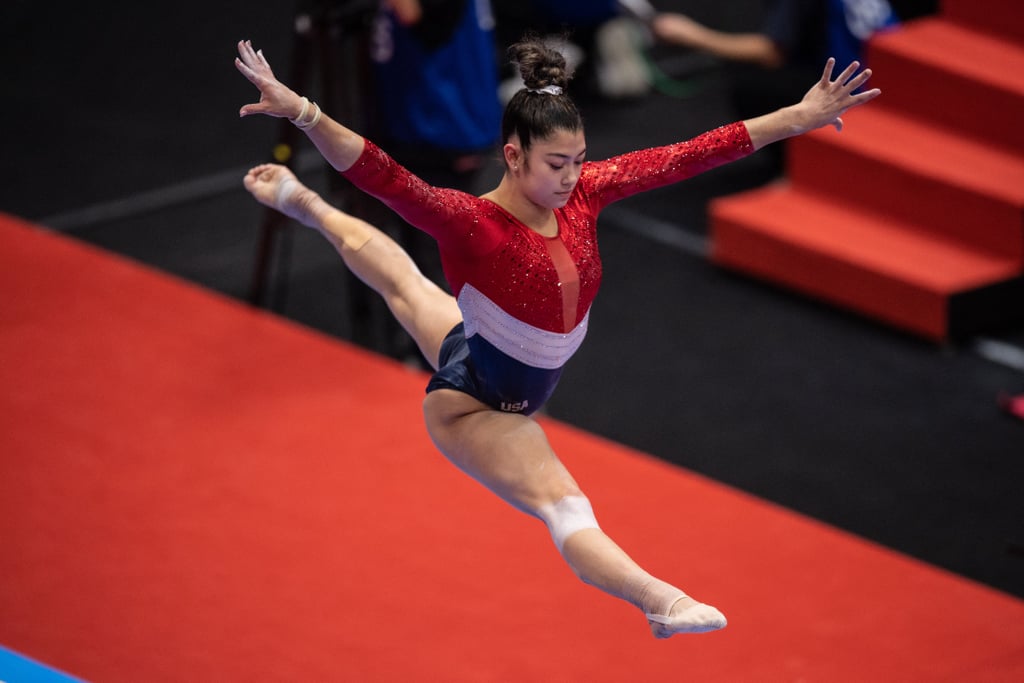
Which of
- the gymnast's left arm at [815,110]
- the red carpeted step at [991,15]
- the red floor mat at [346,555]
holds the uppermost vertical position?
the gymnast's left arm at [815,110]

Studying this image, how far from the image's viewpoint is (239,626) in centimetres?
369

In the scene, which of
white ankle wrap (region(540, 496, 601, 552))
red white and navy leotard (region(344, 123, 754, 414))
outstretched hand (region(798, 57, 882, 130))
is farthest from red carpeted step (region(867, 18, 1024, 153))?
white ankle wrap (region(540, 496, 601, 552))

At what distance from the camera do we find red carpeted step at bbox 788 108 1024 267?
5559mm

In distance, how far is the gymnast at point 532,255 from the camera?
266cm

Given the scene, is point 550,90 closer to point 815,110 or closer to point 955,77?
point 815,110

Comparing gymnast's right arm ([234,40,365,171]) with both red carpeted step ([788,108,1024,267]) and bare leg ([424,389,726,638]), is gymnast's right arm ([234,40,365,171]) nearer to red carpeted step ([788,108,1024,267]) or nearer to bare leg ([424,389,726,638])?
bare leg ([424,389,726,638])

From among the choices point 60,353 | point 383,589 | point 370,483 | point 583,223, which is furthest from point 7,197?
point 583,223

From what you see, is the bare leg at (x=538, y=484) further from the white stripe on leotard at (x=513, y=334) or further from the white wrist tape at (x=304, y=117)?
the white wrist tape at (x=304, y=117)

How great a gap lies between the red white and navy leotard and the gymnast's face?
80 millimetres

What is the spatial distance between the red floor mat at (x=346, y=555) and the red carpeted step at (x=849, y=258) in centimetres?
149

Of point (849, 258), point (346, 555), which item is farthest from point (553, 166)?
point (849, 258)

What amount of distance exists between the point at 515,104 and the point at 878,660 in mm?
1673

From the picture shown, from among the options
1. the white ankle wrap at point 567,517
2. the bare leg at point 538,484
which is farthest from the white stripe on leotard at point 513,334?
the white ankle wrap at point 567,517

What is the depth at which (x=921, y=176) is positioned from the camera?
5707 millimetres
